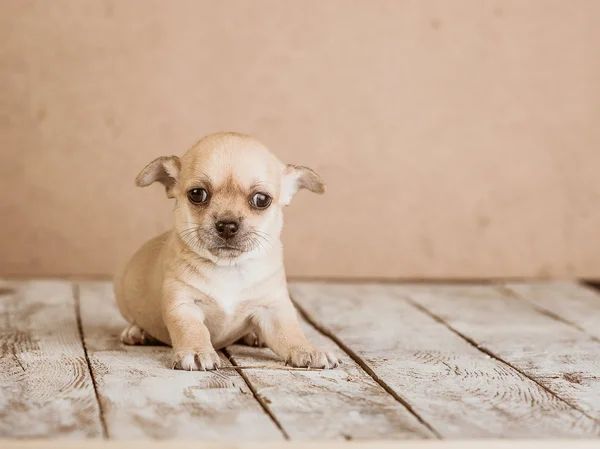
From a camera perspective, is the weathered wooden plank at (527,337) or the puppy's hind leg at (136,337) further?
the puppy's hind leg at (136,337)

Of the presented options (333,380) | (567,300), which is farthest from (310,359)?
(567,300)

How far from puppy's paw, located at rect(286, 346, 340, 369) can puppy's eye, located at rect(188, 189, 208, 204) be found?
449mm

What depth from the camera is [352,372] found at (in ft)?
7.63

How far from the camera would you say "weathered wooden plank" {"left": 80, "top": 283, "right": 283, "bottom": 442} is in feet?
5.84

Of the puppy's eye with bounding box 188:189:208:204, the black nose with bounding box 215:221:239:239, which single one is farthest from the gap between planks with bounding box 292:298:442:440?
the puppy's eye with bounding box 188:189:208:204

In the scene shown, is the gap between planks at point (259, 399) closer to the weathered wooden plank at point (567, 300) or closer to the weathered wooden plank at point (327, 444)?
the weathered wooden plank at point (327, 444)

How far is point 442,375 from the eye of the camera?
7.64 ft

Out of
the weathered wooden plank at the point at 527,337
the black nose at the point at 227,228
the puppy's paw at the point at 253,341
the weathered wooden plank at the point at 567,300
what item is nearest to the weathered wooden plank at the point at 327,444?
the weathered wooden plank at the point at 527,337

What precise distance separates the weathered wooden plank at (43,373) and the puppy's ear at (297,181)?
700mm

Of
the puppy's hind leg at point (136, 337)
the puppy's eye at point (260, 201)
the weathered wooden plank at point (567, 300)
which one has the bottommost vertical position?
the weathered wooden plank at point (567, 300)

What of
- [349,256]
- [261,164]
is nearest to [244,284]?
[261,164]

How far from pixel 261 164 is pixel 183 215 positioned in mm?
244

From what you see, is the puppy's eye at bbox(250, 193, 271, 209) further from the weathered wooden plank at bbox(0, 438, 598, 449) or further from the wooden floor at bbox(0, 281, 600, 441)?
the weathered wooden plank at bbox(0, 438, 598, 449)

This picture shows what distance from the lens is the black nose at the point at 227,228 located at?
2.29 meters
